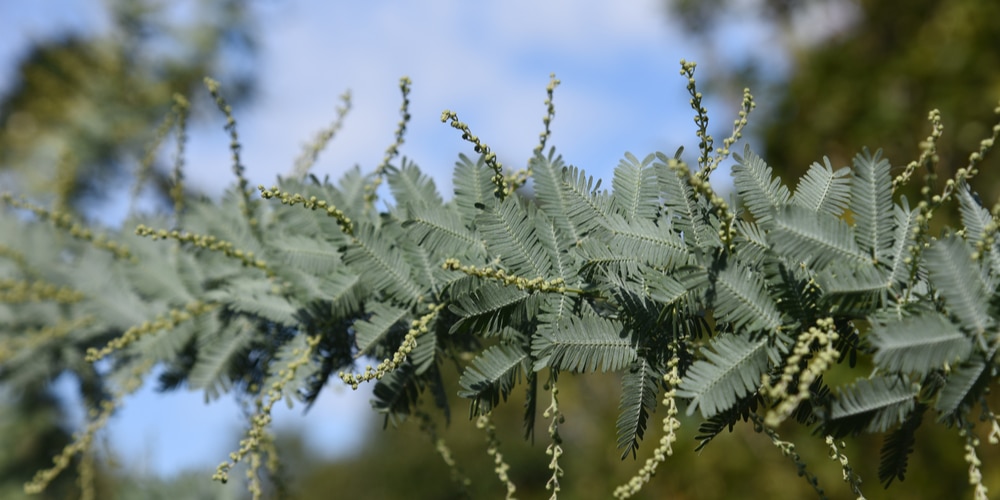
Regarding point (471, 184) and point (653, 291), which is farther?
point (471, 184)

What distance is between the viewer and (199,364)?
1.62m

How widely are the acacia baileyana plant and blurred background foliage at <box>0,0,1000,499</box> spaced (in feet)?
1.92

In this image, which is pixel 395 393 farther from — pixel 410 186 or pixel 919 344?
pixel 919 344

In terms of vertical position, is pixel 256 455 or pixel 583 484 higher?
pixel 583 484

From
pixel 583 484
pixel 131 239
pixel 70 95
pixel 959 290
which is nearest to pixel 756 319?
pixel 959 290

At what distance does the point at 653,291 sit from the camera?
1.06 m

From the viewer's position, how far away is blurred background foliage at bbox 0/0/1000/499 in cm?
339

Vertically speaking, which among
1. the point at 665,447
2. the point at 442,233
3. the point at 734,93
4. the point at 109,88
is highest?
the point at 734,93

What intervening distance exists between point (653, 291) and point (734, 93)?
7.50m

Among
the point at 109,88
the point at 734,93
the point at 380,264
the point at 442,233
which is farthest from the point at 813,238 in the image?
the point at 734,93

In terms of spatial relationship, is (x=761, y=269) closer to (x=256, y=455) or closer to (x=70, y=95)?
(x=256, y=455)

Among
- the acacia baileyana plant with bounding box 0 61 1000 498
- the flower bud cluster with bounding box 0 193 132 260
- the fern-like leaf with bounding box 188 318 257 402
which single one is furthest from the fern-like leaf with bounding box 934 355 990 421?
the flower bud cluster with bounding box 0 193 132 260

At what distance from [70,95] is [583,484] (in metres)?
6.20

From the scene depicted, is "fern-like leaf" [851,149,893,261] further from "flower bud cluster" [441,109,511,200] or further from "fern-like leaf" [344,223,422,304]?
"fern-like leaf" [344,223,422,304]
